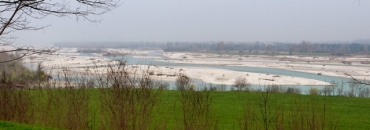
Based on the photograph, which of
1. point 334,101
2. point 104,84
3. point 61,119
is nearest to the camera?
point 104,84

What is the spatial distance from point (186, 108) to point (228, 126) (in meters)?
6.14

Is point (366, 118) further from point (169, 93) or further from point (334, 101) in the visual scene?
point (169, 93)

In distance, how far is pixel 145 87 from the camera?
6566 millimetres

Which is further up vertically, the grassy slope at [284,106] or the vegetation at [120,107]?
the vegetation at [120,107]

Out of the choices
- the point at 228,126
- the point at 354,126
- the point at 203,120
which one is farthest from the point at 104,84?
the point at 354,126

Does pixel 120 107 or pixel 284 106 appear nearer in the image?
pixel 120 107

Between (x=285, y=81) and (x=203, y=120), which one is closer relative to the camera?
(x=203, y=120)

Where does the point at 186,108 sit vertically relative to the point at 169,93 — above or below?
above

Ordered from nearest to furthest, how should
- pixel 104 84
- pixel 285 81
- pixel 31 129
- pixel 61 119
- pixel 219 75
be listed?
pixel 31 129 → pixel 104 84 → pixel 61 119 → pixel 285 81 → pixel 219 75

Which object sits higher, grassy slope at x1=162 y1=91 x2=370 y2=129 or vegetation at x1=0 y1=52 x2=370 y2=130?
vegetation at x1=0 y1=52 x2=370 y2=130

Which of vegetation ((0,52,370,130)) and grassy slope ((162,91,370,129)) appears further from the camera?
grassy slope ((162,91,370,129))

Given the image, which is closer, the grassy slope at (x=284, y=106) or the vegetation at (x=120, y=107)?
the vegetation at (x=120, y=107)

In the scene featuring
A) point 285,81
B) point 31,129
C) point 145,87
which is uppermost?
point 145,87

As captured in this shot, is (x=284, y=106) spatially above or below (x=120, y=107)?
below
